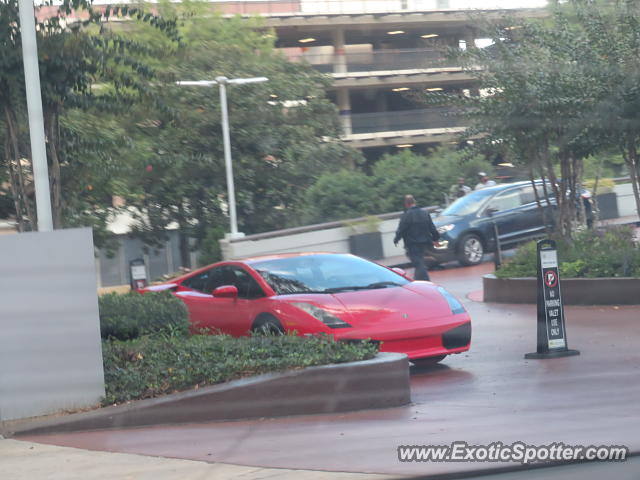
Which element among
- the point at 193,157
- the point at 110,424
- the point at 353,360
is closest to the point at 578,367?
the point at 353,360

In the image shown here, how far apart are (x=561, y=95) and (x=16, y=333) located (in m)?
10.8

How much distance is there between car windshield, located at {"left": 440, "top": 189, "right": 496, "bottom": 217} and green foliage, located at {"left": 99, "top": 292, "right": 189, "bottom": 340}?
12.9 meters

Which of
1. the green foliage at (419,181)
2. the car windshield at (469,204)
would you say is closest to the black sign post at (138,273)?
the car windshield at (469,204)

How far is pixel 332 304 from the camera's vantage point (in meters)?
10.3

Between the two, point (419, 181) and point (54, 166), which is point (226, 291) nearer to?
point (54, 166)

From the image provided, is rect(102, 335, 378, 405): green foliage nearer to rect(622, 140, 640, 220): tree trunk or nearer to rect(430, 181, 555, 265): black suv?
rect(622, 140, 640, 220): tree trunk

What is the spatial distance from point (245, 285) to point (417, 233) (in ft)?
23.4

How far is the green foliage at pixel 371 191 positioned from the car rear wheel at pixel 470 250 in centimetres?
700

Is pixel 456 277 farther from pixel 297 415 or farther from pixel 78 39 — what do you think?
pixel 297 415

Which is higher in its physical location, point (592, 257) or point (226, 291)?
point (226, 291)

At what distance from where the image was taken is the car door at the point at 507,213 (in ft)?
73.8

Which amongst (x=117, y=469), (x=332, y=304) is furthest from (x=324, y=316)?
(x=117, y=469)

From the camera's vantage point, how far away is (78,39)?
36.2 feet

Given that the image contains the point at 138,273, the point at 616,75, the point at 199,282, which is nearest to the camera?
the point at 199,282
